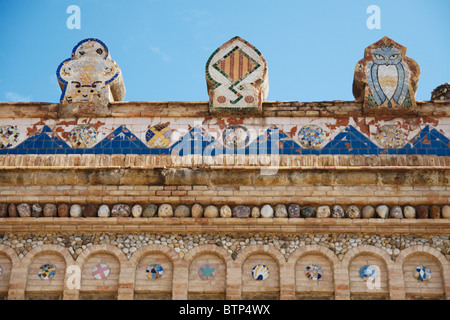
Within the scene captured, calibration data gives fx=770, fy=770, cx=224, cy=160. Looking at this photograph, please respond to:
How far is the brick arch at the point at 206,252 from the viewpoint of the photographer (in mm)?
8336

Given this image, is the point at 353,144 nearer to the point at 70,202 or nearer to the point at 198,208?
the point at 198,208

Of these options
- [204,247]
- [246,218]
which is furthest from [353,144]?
[204,247]

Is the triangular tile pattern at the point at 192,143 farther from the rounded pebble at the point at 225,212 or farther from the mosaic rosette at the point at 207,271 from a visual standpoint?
the mosaic rosette at the point at 207,271

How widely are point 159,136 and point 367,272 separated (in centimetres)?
292

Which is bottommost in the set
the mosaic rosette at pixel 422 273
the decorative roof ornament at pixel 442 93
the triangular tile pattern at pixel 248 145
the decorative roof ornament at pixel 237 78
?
the mosaic rosette at pixel 422 273

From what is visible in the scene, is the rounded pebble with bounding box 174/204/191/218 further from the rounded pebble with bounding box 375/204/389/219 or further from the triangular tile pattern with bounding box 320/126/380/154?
the rounded pebble with bounding box 375/204/389/219

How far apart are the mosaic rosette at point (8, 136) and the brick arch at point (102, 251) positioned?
1.80m

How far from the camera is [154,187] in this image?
865 centimetres

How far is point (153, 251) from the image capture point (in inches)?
330

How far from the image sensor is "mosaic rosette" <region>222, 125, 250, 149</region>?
9.09 m

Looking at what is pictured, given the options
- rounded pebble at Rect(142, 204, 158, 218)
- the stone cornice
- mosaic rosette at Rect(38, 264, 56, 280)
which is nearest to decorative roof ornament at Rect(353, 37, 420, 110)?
the stone cornice

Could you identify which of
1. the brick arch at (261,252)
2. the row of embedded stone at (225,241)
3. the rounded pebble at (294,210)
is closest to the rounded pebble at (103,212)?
the row of embedded stone at (225,241)

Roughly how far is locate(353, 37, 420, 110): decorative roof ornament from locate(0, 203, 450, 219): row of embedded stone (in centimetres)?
145

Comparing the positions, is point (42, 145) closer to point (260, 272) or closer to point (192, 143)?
point (192, 143)
